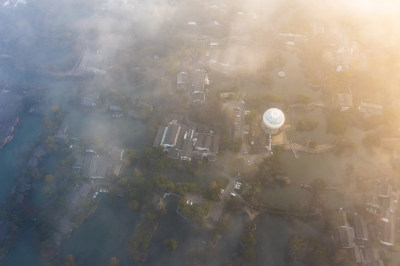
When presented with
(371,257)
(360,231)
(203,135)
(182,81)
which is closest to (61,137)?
(182,81)

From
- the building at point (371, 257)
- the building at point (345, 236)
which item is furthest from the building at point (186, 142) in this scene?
the building at point (371, 257)

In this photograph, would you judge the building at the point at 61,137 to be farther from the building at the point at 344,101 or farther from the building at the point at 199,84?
the building at the point at 344,101

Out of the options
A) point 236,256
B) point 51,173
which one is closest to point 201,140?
point 236,256

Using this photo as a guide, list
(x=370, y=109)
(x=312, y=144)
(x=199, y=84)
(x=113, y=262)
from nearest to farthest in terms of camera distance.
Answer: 1. (x=113, y=262)
2. (x=312, y=144)
3. (x=370, y=109)
4. (x=199, y=84)

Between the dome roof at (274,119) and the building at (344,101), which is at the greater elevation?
the building at (344,101)

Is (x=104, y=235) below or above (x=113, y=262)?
above

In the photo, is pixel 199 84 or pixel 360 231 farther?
pixel 199 84

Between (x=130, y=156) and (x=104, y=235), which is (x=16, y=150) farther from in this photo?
(x=104, y=235)

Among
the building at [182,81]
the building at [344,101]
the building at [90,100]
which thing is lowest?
the building at [90,100]
